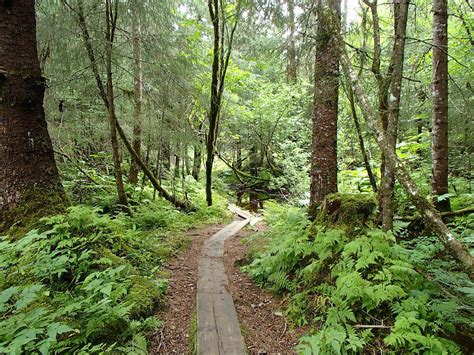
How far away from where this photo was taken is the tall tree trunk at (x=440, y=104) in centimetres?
539

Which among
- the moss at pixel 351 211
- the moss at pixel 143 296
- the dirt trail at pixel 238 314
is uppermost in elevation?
the moss at pixel 351 211

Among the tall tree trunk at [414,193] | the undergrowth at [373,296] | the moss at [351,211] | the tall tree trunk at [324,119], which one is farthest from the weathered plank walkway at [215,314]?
the tall tree trunk at [414,193]

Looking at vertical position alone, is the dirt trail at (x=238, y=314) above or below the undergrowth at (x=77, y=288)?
below

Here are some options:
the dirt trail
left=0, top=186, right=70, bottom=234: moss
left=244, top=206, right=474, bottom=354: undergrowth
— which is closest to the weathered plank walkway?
the dirt trail

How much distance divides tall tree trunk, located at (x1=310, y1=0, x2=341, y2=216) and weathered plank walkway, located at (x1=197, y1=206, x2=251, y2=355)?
236cm

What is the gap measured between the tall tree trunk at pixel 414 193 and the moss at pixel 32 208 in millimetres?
4712

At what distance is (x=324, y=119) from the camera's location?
5816mm

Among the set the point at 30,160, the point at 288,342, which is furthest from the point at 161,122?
the point at 288,342

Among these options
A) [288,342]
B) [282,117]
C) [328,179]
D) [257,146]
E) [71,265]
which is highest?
[282,117]

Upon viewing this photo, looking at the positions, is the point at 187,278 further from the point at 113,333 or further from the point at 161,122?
the point at 161,122

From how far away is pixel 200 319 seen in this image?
379cm

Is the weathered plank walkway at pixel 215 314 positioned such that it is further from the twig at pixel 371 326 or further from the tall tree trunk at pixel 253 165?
the tall tree trunk at pixel 253 165

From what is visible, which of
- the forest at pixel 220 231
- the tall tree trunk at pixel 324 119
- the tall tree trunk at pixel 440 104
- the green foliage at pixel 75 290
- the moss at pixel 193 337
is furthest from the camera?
the tall tree trunk at pixel 324 119

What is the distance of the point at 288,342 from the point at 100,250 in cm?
281
